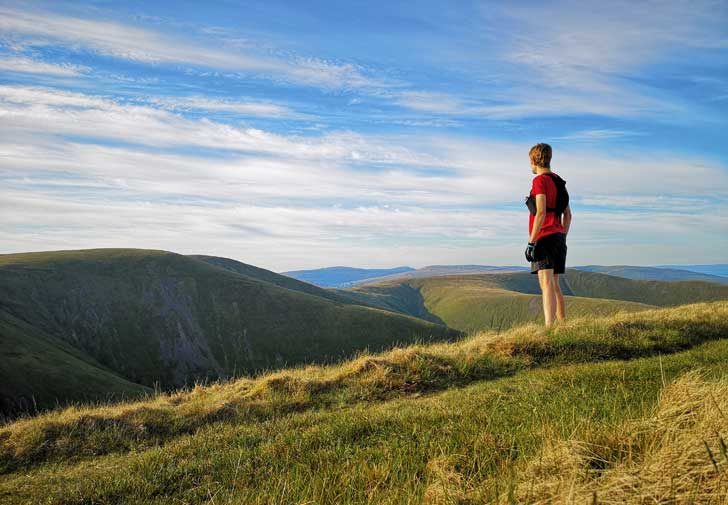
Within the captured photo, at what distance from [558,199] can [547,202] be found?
347 millimetres

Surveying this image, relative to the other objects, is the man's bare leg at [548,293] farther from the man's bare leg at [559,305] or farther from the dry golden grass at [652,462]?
the dry golden grass at [652,462]

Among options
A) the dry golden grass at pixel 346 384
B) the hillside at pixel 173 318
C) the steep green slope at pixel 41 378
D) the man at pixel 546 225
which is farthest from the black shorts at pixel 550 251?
the hillside at pixel 173 318

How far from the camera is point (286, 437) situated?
6.48m

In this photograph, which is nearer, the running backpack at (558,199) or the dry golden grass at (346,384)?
the dry golden grass at (346,384)

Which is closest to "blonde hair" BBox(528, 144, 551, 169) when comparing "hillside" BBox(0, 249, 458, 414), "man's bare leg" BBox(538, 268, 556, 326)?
"man's bare leg" BBox(538, 268, 556, 326)

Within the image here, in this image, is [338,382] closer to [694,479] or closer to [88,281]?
[694,479]

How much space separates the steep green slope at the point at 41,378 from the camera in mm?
63312

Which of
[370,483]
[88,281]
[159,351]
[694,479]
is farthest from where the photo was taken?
[88,281]

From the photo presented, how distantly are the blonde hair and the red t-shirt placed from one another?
12.5 inches

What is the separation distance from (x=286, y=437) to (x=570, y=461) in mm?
3953

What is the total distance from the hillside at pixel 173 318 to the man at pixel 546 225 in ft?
288

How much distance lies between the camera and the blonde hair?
11312mm

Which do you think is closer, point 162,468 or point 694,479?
point 694,479

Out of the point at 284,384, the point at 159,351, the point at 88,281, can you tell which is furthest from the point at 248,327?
the point at 284,384
